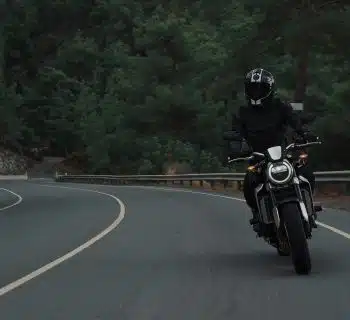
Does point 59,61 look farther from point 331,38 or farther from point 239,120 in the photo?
point 239,120

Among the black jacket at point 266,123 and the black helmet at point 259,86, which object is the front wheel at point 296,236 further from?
the black helmet at point 259,86

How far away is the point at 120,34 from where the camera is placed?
385 feet

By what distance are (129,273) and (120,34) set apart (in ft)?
357

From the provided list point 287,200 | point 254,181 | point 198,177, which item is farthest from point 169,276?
point 198,177

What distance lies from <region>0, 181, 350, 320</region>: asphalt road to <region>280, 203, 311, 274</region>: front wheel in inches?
6.0

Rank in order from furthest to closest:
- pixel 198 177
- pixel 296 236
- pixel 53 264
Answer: pixel 198 177, pixel 53 264, pixel 296 236

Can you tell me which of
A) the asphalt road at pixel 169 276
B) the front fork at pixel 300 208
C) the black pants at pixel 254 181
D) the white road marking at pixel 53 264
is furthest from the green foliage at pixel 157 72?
the front fork at pixel 300 208

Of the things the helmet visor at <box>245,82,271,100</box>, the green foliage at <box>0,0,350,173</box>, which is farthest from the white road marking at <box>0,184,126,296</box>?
the green foliage at <box>0,0,350,173</box>

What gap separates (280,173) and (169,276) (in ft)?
5.69

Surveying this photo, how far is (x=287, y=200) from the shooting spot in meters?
9.55

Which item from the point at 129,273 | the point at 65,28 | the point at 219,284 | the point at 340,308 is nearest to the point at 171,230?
the point at 129,273

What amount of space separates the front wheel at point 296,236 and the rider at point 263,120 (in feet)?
2.45

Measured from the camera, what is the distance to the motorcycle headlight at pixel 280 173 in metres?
9.55

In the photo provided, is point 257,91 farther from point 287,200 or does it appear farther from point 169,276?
point 169,276
